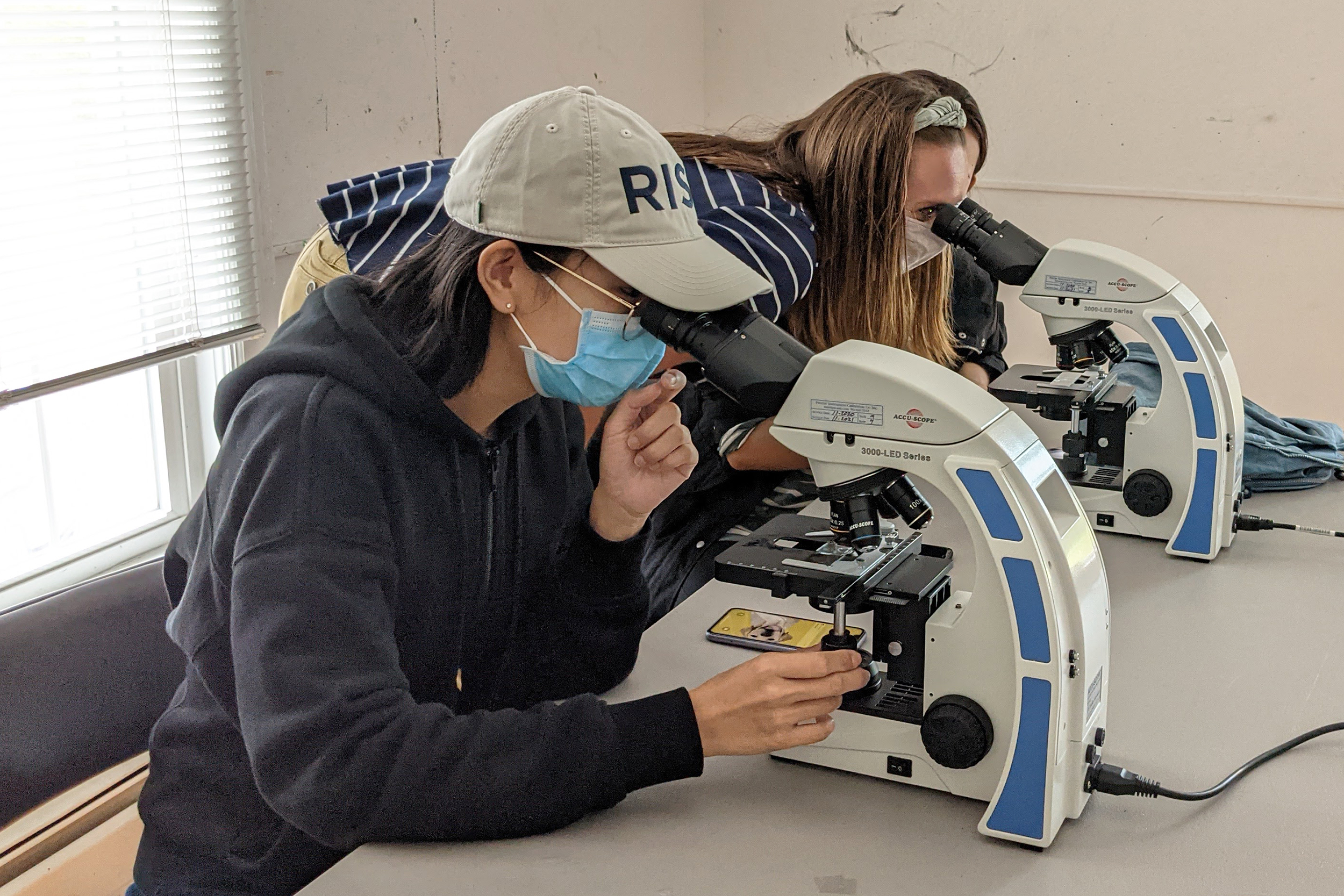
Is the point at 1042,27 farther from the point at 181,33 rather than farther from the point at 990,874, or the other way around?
the point at 990,874

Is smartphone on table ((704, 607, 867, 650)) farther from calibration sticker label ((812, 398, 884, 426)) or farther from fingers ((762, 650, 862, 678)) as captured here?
calibration sticker label ((812, 398, 884, 426))

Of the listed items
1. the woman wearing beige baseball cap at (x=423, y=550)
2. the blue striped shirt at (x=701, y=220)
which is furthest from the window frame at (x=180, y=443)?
the woman wearing beige baseball cap at (x=423, y=550)

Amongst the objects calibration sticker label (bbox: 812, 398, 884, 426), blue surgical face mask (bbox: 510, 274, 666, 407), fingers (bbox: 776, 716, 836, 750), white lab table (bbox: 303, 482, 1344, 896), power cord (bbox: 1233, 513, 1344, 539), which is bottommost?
white lab table (bbox: 303, 482, 1344, 896)

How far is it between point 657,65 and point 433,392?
9.58 ft

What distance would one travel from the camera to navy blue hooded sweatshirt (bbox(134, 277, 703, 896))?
3.26 feet

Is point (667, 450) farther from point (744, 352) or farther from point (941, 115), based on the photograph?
point (941, 115)

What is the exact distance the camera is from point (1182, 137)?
356 centimetres

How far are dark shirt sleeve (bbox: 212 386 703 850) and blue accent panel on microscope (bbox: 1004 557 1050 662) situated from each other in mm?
320

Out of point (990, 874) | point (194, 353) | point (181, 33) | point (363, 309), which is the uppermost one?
point (181, 33)

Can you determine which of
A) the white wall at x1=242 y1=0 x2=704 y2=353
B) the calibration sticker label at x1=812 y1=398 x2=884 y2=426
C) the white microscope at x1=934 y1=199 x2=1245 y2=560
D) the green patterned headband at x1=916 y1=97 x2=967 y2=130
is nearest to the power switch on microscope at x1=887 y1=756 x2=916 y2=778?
the calibration sticker label at x1=812 y1=398 x2=884 y2=426

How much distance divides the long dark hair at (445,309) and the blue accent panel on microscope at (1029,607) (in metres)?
0.52

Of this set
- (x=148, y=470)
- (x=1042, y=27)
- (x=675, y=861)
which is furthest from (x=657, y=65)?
(x=675, y=861)

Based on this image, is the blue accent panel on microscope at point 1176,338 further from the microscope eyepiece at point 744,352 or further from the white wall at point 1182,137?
the white wall at point 1182,137

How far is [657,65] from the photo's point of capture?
384cm
